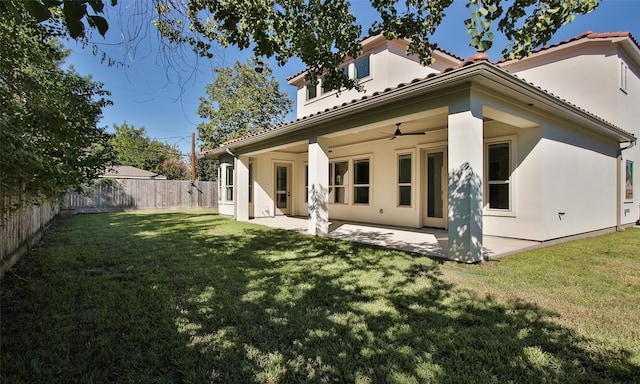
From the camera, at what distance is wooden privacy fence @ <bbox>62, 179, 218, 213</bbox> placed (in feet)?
53.3

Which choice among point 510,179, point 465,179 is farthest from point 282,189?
point 465,179

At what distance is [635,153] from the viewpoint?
10.8 metres

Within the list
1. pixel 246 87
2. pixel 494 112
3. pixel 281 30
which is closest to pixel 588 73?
pixel 494 112

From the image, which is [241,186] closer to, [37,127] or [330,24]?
[37,127]

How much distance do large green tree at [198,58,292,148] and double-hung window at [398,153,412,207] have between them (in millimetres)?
18298

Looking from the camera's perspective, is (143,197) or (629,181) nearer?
(629,181)

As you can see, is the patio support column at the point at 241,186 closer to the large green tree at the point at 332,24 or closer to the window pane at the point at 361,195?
the window pane at the point at 361,195

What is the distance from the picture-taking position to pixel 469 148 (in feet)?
16.6

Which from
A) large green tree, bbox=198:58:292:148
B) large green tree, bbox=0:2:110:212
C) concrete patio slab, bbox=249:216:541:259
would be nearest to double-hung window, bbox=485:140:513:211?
concrete patio slab, bbox=249:216:541:259

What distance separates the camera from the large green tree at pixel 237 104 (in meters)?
25.1

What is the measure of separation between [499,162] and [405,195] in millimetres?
2839

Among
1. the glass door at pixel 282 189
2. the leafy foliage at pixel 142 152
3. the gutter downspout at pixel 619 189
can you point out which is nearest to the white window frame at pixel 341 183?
the glass door at pixel 282 189

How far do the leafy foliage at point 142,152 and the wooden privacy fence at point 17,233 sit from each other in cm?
2954

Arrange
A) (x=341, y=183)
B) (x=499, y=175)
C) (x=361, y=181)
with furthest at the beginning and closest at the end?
(x=341, y=183) < (x=361, y=181) < (x=499, y=175)
